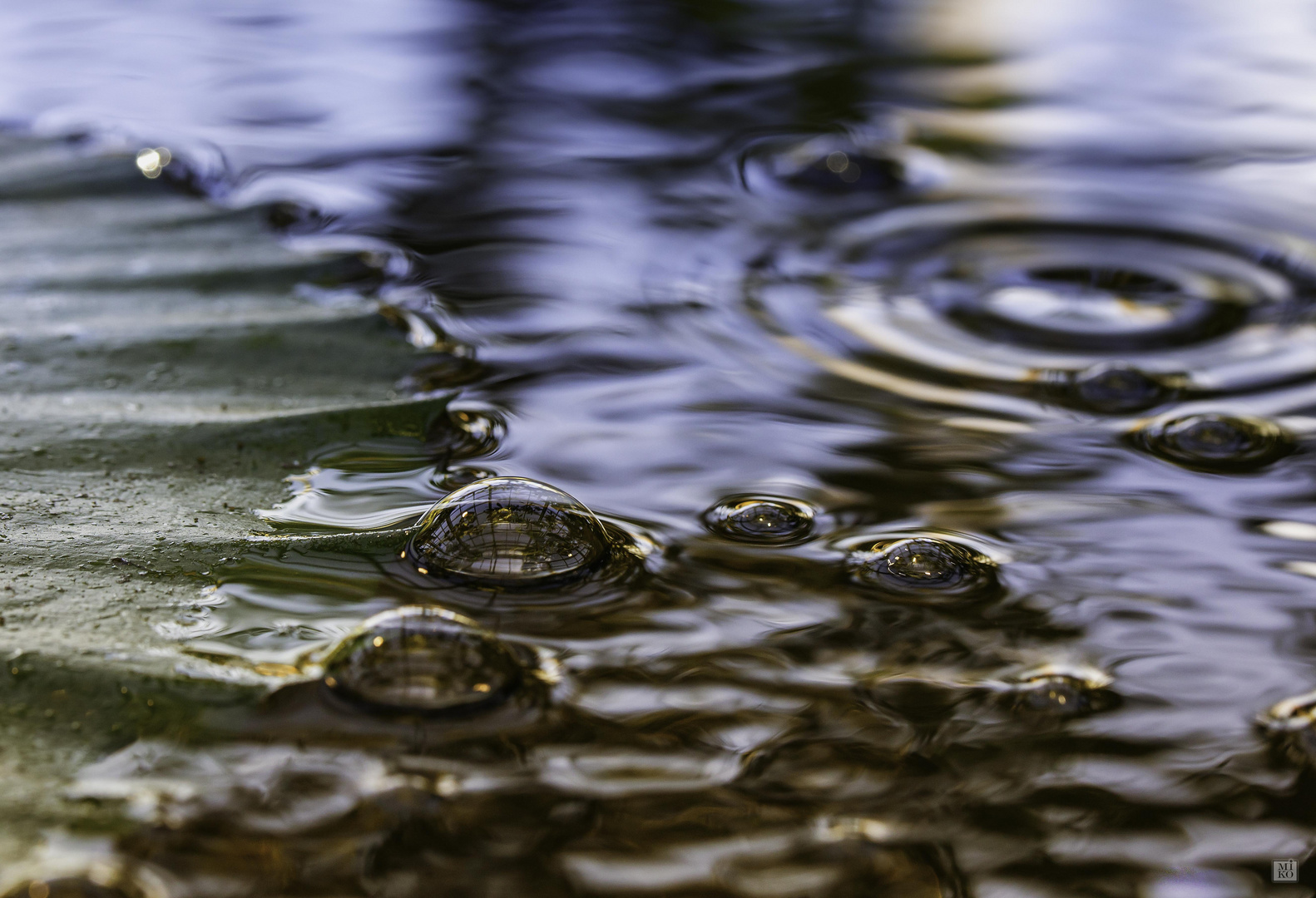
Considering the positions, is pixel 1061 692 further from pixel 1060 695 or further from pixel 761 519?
pixel 761 519

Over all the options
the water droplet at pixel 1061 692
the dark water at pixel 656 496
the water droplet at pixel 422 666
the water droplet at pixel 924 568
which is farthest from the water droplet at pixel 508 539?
the water droplet at pixel 1061 692

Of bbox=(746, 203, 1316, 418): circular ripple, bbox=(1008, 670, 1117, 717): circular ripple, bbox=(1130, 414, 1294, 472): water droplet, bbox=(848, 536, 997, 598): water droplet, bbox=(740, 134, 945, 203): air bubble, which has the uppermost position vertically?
bbox=(740, 134, 945, 203): air bubble

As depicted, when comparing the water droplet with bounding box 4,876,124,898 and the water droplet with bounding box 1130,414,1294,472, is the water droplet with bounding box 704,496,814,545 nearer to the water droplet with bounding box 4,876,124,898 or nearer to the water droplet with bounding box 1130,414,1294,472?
the water droplet with bounding box 1130,414,1294,472

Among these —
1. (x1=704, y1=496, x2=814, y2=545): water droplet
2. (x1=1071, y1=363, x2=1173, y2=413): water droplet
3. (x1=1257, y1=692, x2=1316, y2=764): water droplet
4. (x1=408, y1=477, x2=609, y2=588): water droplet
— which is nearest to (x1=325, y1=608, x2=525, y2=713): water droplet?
(x1=408, y1=477, x2=609, y2=588): water droplet

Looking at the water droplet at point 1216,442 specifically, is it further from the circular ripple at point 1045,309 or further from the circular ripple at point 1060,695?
the circular ripple at point 1060,695

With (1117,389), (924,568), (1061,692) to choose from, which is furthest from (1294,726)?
(1117,389)

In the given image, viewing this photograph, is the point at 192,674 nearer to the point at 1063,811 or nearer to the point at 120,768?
the point at 120,768
